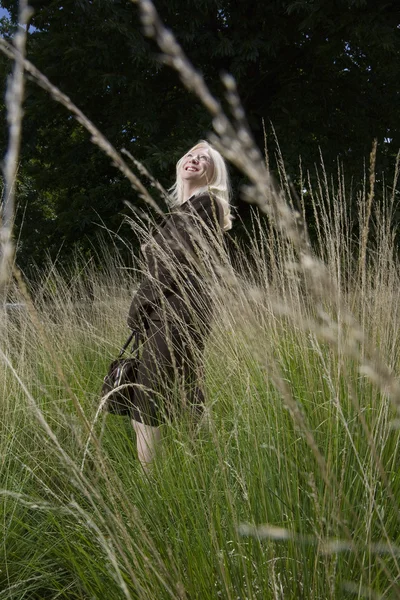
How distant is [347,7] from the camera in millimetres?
8000

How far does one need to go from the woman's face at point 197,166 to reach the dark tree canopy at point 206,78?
492 centimetres

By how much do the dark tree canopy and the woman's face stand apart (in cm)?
492

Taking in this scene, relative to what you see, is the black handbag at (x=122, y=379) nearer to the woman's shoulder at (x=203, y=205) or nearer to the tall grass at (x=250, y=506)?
the tall grass at (x=250, y=506)

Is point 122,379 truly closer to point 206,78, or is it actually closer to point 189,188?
point 189,188

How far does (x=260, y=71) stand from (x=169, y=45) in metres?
9.59

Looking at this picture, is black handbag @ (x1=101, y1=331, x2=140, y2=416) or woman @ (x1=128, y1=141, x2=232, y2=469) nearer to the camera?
woman @ (x1=128, y1=141, x2=232, y2=469)

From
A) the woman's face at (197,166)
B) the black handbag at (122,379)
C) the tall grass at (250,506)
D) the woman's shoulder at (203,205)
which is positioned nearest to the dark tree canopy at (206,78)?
the woman's face at (197,166)

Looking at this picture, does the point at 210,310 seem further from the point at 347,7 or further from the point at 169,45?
the point at 347,7

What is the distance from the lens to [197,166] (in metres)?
2.75

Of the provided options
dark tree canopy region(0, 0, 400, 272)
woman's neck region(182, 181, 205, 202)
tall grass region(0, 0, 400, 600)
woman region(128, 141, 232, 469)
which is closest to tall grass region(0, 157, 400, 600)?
tall grass region(0, 0, 400, 600)

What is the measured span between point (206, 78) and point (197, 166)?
7.01 m

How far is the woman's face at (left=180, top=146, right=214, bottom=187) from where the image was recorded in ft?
8.95

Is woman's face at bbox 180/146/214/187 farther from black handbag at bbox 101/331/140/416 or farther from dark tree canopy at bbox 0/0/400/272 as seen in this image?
dark tree canopy at bbox 0/0/400/272

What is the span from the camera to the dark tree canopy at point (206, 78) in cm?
801
